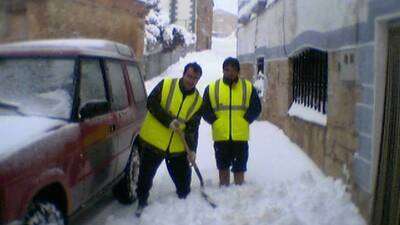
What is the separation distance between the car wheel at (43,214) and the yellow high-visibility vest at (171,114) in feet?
5.92

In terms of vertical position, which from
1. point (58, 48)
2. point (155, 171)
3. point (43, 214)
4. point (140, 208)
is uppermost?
point (58, 48)

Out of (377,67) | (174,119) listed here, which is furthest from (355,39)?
(174,119)

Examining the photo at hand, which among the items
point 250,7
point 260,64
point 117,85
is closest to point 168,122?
point 117,85

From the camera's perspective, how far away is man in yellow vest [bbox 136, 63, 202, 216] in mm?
5902

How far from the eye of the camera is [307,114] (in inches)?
322

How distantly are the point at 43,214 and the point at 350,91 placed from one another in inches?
134

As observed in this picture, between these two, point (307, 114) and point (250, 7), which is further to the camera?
point (250, 7)

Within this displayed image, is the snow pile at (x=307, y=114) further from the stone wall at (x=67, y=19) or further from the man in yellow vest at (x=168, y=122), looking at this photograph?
the stone wall at (x=67, y=19)

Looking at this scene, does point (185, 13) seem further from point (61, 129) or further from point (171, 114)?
point (61, 129)

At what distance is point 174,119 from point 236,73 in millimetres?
1035

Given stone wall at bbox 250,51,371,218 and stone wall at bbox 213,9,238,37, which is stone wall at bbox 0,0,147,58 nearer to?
stone wall at bbox 250,51,371,218

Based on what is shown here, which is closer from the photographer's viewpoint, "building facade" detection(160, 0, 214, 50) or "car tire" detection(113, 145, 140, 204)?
"car tire" detection(113, 145, 140, 204)

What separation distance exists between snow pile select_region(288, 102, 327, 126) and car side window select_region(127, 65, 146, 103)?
7.71 feet

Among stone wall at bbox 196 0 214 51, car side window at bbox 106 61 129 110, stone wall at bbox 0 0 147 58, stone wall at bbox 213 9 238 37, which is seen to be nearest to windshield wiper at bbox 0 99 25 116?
car side window at bbox 106 61 129 110
